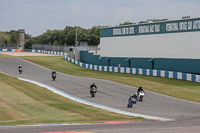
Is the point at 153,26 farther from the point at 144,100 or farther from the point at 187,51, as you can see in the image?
the point at 144,100

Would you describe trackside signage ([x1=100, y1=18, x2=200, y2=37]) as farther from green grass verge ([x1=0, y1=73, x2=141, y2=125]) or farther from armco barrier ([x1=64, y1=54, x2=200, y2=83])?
green grass verge ([x1=0, y1=73, x2=141, y2=125])

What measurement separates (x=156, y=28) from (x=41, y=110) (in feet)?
123

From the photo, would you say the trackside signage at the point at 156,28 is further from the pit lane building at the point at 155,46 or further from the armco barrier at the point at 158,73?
the armco barrier at the point at 158,73

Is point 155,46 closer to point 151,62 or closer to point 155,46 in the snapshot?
point 155,46

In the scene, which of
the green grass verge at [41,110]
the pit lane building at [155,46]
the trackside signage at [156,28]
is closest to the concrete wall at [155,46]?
the pit lane building at [155,46]

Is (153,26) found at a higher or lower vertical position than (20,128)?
higher

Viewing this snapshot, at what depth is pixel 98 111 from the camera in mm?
26625

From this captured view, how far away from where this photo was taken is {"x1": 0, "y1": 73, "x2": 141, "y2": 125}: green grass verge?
74.0 feet

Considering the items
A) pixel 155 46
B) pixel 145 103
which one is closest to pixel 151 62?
pixel 155 46

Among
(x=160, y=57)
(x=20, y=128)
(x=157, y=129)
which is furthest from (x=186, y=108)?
A: (x=160, y=57)

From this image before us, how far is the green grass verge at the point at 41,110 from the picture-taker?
22.6m

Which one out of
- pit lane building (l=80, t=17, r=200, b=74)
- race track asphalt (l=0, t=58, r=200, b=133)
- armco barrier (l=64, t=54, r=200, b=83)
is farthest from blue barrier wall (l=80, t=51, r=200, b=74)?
race track asphalt (l=0, t=58, r=200, b=133)

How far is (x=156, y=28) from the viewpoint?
201 feet

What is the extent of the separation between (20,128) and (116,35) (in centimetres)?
5508
